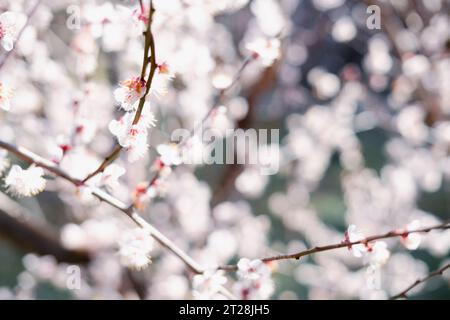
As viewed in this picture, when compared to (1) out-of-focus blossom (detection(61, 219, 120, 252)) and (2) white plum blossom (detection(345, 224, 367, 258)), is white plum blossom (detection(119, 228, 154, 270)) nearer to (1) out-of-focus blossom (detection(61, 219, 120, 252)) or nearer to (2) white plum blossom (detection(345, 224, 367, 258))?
(2) white plum blossom (detection(345, 224, 367, 258))

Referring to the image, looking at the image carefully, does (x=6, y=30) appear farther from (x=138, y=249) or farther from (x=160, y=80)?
(x=138, y=249)

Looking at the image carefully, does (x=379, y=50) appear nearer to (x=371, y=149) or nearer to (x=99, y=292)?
(x=99, y=292)

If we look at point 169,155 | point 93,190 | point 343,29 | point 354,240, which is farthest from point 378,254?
point 343,29

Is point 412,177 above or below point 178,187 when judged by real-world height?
above

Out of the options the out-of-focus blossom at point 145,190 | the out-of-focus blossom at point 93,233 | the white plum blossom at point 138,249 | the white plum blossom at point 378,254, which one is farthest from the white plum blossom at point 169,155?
the out-of-focus blossom at point 93,233

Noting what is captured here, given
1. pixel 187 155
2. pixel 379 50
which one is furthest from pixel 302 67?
pixel 187 155

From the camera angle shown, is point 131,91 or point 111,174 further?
point 111,174

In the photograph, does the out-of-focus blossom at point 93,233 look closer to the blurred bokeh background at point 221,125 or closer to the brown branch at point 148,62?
the blurred bokeh background at point 221,125

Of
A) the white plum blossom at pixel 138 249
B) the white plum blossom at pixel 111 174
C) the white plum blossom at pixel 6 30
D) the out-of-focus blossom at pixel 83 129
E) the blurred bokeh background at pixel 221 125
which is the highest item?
the blurred bokeh background at pixel 221 125
